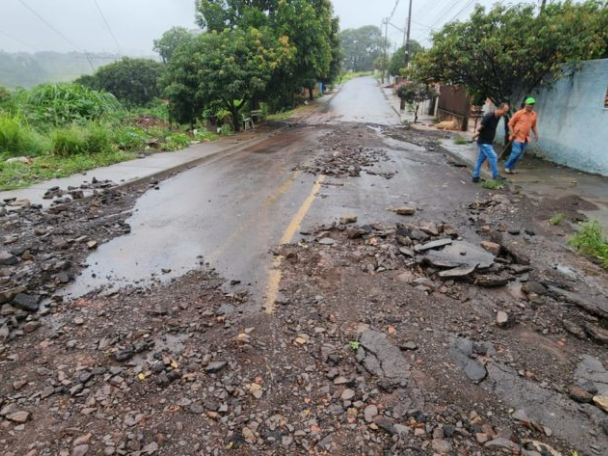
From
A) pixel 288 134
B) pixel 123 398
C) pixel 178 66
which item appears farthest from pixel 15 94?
pixel 123 398

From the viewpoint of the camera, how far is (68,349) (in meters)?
3.21

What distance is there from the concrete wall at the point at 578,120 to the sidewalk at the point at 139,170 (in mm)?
10022

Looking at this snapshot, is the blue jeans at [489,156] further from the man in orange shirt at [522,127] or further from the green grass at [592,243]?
the green grass at [592,243]

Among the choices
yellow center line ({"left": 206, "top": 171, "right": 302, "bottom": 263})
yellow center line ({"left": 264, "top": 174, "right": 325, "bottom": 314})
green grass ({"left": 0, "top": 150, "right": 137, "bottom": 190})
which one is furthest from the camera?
green grass ({"left": 0, "top": 150, "right": 137, "bottom": 190})

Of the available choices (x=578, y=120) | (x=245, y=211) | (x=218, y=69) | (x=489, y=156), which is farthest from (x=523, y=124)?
(x=218, y=69)

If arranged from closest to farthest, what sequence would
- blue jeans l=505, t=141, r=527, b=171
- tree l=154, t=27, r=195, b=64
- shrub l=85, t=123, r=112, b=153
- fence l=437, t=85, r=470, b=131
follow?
blue jeans l=505, t=141, r=527, b=171 → shrub l=85, t=123, r=112, b=153 → fence l=437, t=85, r=470, b=131 → tree l=154, t=27, r=195, b=64

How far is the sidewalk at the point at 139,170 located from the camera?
7.71 metres

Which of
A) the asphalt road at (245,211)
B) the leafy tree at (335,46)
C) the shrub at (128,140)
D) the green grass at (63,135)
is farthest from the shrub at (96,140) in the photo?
the leafy tree at (335,46)

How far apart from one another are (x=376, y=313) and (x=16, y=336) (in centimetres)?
324

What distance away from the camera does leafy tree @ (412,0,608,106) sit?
9.47 meters

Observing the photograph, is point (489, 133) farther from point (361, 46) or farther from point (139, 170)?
point (361, 46)

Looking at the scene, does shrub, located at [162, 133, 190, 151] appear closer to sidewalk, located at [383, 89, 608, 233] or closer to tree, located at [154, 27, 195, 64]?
sidewalk, located at [383, 89, 608, 233]

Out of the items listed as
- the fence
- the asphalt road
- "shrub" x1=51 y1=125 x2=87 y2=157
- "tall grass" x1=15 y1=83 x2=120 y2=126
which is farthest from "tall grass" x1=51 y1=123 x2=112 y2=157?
the fence

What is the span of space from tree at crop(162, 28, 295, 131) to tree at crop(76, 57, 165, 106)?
26714 millimetres
